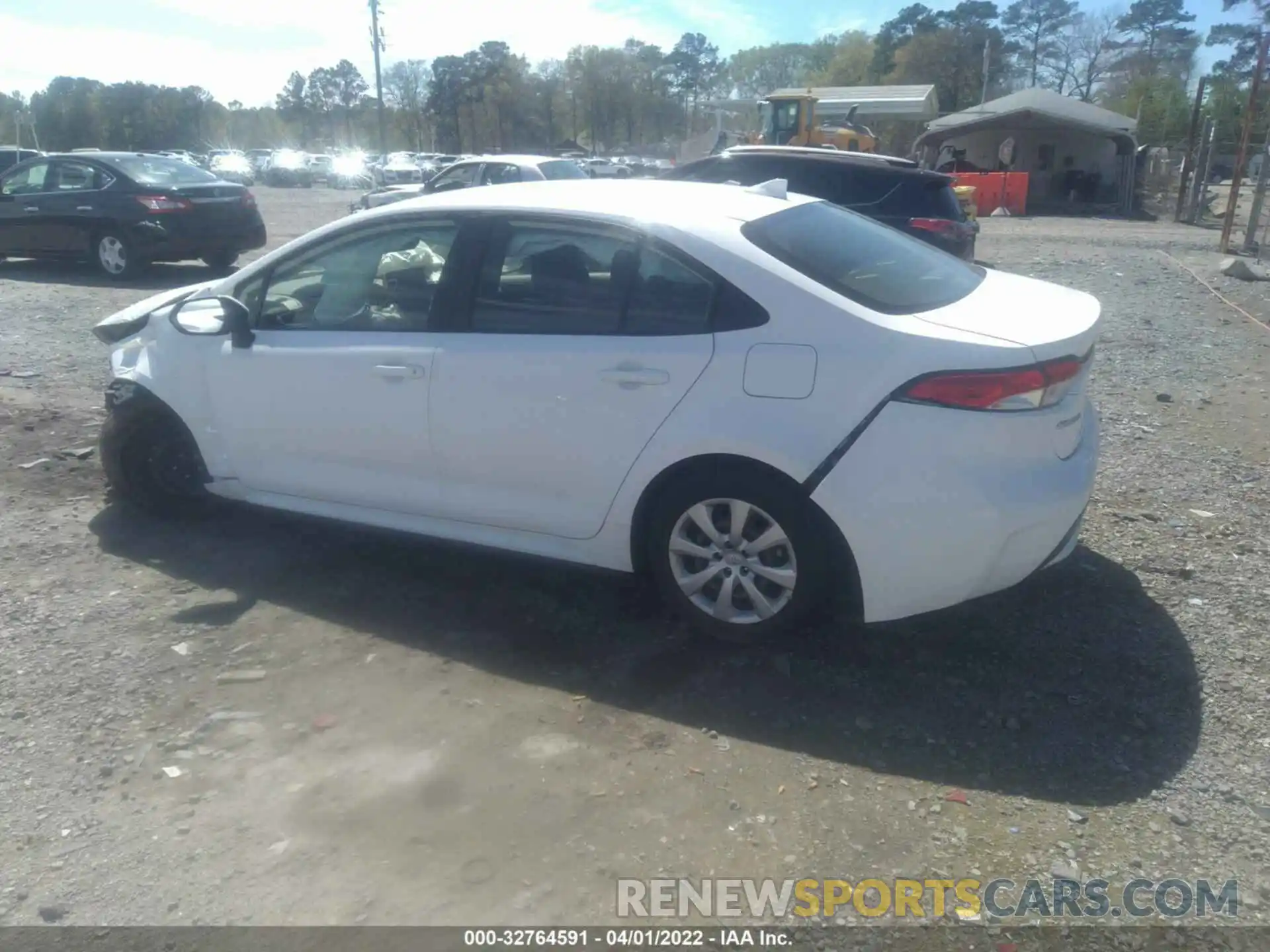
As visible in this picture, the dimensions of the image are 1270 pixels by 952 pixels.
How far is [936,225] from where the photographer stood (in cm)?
1107

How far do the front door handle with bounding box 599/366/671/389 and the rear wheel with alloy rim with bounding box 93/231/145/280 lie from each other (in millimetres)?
11251

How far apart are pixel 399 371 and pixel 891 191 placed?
26.8 feet

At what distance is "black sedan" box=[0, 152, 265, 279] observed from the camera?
13094mm

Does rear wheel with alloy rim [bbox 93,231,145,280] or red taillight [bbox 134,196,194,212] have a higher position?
red taillight [bbox 134,196,194,212]

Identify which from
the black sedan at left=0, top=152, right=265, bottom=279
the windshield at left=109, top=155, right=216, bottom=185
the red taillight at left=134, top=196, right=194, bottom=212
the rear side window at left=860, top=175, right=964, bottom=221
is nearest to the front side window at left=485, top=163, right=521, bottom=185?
the black sedan at left=0, top=152, right=265, bottom=279

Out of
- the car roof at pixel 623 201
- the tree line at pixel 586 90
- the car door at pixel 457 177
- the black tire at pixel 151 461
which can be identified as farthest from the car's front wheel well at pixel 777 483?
the tree line at pixel 586 90

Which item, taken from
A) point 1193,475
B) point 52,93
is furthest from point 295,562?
point 52,93

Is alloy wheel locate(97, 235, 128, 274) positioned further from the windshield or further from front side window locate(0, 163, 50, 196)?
front side window locate(0, 163, 50, 196)

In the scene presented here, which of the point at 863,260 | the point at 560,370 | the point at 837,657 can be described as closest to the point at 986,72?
the point at 863,260

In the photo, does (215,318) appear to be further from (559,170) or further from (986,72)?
(986,72)

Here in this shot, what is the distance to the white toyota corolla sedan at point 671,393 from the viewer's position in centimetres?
351

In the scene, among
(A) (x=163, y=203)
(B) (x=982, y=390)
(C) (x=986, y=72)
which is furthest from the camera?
(C) (x=986, y=72)

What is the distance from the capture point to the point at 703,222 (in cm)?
396

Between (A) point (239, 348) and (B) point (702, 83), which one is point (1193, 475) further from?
(B) point (702, 83)
